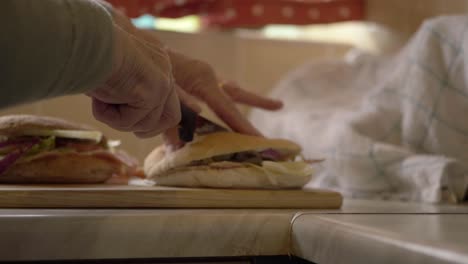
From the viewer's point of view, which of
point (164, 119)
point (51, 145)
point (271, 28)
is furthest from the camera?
point (271, 28)

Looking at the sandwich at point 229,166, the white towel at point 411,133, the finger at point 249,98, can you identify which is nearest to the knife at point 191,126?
the sandwich at point 229,166

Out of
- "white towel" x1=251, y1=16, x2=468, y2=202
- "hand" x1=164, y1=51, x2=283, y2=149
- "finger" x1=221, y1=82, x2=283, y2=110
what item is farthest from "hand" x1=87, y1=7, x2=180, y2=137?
"white towel" x1=251, y1=16, x2=468, y2=202

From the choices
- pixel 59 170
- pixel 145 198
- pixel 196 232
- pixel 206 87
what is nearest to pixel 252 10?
pixel 206 87

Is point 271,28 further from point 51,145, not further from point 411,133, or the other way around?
point 51,145

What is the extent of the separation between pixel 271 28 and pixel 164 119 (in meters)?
1.27

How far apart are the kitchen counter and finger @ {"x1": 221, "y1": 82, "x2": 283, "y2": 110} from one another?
0.37 meters

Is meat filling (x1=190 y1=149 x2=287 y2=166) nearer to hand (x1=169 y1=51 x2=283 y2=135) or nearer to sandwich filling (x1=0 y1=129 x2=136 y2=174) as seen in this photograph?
hand (x1=169 y1=51 x2=283 y2=135)

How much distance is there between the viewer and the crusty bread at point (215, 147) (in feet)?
Answer: 3.34

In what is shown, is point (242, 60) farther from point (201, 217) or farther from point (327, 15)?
point (201, 217)

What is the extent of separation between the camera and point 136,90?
779 millimetres

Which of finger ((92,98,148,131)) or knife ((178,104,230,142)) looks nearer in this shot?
finger ((92,98,148,131))

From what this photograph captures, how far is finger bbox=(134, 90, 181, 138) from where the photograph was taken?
85 centimetres

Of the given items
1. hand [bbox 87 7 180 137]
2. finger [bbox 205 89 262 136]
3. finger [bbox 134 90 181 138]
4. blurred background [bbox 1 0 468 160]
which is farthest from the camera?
blurred background [bbox 1 0 468 160]

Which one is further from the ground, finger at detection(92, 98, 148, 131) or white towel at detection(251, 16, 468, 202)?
finger at detection(92, 98, 148, 131)
